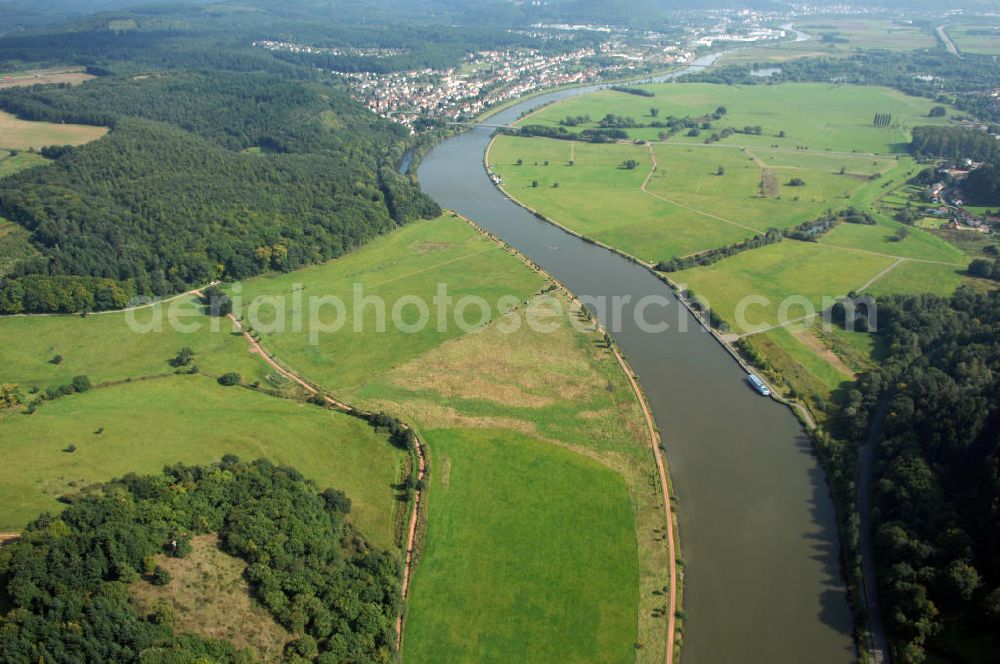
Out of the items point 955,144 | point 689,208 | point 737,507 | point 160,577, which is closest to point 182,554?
point 160,577

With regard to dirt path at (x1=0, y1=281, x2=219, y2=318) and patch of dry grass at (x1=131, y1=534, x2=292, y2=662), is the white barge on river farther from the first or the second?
dirt path at (x1=0, y1=281, x2=219, y2=318)

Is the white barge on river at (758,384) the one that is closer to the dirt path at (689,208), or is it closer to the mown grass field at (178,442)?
the mown grass field at (178,442)

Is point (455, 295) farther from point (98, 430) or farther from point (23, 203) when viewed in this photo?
point (23, 203)

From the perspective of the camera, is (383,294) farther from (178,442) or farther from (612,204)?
(612,204)


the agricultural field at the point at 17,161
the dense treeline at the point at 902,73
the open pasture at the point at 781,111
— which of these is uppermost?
the dense treeline at the point at 902,73

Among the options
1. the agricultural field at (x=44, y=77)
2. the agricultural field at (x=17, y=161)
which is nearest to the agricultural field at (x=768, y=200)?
the agricultural field at (x=17, y=161)

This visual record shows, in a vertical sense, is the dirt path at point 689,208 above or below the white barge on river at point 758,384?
above
